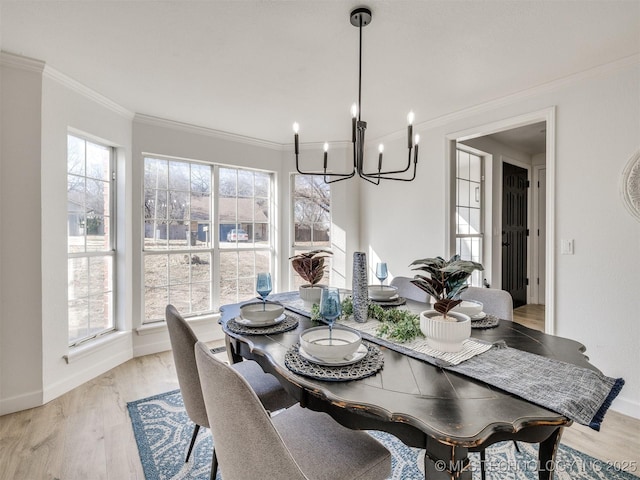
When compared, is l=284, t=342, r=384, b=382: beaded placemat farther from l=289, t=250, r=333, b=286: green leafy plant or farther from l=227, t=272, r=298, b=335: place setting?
l=289, t=250, r=333, b=286: green leafy plant

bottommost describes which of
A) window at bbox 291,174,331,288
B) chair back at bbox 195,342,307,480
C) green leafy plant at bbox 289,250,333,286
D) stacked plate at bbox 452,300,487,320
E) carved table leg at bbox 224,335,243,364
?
carved table leg at bbox 224,335,243,364

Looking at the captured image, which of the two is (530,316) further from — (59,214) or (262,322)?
(59,214)

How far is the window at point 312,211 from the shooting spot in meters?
4.21

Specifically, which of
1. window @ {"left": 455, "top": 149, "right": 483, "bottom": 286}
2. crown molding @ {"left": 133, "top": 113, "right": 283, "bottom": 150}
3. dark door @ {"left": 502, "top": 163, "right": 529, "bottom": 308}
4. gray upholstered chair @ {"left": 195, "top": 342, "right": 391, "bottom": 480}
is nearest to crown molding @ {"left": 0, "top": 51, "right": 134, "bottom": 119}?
crown molding @ {"left": 133, "top": 113, "right": 283, "bottom": 150}

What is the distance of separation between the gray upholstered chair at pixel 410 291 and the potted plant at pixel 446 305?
3.49 feet

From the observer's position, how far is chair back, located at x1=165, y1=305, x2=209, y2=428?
4.86 ft

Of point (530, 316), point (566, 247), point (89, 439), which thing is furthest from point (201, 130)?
point (530, 316)

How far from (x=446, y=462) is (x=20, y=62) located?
3276 mm

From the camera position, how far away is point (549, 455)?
3.84 ft

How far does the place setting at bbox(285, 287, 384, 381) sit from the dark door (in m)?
3.97

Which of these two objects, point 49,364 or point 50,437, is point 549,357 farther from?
point 49,364

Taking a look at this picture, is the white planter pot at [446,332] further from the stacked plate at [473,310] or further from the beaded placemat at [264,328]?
the beaded placemat at [264,328]

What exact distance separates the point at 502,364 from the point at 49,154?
3.12 metres

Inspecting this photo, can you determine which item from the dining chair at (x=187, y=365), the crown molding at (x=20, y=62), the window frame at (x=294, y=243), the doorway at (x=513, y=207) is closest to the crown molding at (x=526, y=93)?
the doorway at (x=513, y=207)
